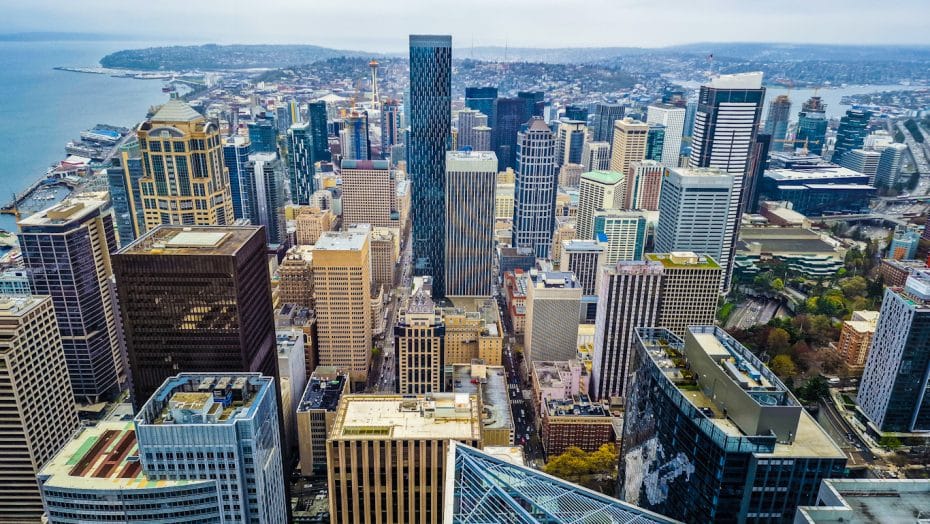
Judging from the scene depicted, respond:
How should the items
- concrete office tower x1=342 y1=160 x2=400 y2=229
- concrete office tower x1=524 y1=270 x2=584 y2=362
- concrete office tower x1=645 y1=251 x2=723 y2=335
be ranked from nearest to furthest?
1. concrete office tower x1=645 y1=251 x2=723 y2=335
2. concrete office tower x1=524 y1=270 x2=584 y2=362
3. concrete office tower x1=342 y1=160 x2=400 y2=229

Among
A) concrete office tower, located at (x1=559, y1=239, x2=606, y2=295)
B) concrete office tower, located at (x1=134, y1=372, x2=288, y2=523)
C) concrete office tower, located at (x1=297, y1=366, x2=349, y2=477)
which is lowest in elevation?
concrete office tower, located at (x1=297, y1=366, x2=349, y2=477)

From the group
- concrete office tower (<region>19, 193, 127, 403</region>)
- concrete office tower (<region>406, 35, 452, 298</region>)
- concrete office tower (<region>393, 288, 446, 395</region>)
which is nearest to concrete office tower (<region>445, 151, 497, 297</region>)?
concrete office tower (<region>406, 35, 452, 298</region>)

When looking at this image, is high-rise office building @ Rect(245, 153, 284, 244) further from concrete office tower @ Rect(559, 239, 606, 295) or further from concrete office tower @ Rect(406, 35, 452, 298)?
concrete office tower @ Rect(559, 239, 606, 295)

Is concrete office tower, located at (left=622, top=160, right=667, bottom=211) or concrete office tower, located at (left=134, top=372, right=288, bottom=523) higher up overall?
concrete office tower, located at (left=134, top=372, right=288, bottom=523)

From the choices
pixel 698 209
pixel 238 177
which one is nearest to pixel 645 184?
pixel 698 209

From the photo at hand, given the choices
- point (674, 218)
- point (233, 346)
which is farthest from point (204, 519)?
point (674, 218)

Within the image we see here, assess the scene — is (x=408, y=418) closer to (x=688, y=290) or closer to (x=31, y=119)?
(x=688, y=290)

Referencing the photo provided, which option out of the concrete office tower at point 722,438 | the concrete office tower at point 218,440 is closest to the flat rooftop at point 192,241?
the concrete office tower at point 218,440

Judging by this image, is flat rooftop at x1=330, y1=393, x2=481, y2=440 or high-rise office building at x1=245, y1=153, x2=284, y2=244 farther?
high-rise office building at x1=245, y1=153, x2=284, y2=244
